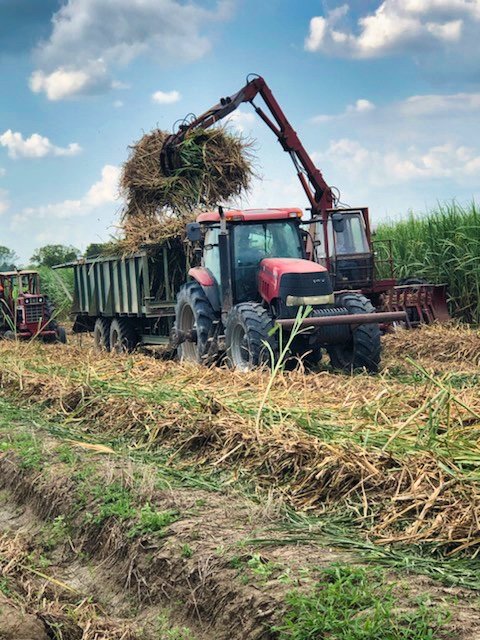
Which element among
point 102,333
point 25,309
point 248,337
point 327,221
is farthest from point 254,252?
point 25,309

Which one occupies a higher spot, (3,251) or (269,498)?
(3,251)

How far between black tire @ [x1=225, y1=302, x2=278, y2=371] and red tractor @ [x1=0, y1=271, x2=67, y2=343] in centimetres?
1030

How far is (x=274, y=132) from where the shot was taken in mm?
15406

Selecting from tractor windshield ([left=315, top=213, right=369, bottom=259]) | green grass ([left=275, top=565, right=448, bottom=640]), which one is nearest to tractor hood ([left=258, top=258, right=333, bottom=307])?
tractor windshield ([left=315, top=213, right=369, bottom=259])

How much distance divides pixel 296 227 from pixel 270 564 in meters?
7.53

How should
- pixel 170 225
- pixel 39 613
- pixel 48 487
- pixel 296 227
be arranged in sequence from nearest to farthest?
pixel 39 613
pixel 48 487
pixel 296 227
pixel 170 225

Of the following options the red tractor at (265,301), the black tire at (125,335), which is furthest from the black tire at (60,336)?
the red tractor at (265,301)

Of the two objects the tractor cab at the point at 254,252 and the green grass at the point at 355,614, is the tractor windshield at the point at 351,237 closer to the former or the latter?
the tractor cab at the point at 254,252

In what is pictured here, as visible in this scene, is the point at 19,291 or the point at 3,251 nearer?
the point at 19,291

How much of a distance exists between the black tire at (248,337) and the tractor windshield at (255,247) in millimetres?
628

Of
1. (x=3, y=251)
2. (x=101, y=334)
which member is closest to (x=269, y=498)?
(x=101, y=334)

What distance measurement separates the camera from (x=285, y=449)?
5617 millimetres

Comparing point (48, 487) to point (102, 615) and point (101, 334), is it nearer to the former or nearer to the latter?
point (102, 615)

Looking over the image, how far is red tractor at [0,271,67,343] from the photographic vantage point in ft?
67.9
